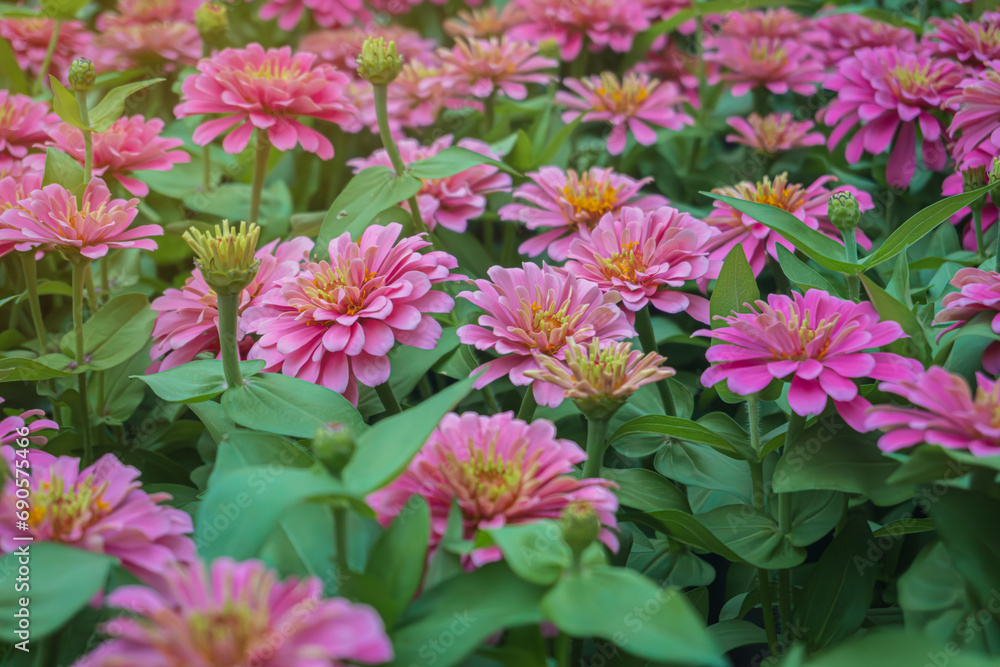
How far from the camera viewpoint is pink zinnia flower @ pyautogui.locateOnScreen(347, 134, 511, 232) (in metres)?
0.87

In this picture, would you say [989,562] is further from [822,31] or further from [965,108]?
[822,31]

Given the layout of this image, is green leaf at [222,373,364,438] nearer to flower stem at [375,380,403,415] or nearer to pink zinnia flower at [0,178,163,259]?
flower stem at [375,380,403,415]

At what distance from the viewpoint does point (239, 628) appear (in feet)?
1.29

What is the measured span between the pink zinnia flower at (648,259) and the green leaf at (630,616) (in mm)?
287

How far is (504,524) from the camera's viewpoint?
51 cm

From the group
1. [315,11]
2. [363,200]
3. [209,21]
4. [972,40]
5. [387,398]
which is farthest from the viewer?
[315,11]

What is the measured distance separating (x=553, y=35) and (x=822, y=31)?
1.28 feet

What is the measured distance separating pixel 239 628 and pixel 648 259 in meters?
0.47

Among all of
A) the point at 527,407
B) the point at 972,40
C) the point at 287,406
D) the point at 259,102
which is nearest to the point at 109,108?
the point at 259,102

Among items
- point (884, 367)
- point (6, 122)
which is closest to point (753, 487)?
point (884, 367)

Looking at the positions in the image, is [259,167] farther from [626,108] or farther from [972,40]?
[972,40]

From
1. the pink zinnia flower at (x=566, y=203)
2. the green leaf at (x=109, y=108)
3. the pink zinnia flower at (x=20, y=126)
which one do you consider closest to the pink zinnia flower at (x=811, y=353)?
the pink zinnia flower at (x=566, y=203)

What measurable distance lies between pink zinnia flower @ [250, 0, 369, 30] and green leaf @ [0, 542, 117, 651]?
1.00 metres

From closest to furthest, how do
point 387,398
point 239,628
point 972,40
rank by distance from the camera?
point 239,628 < point 387,398 < point 972,40
